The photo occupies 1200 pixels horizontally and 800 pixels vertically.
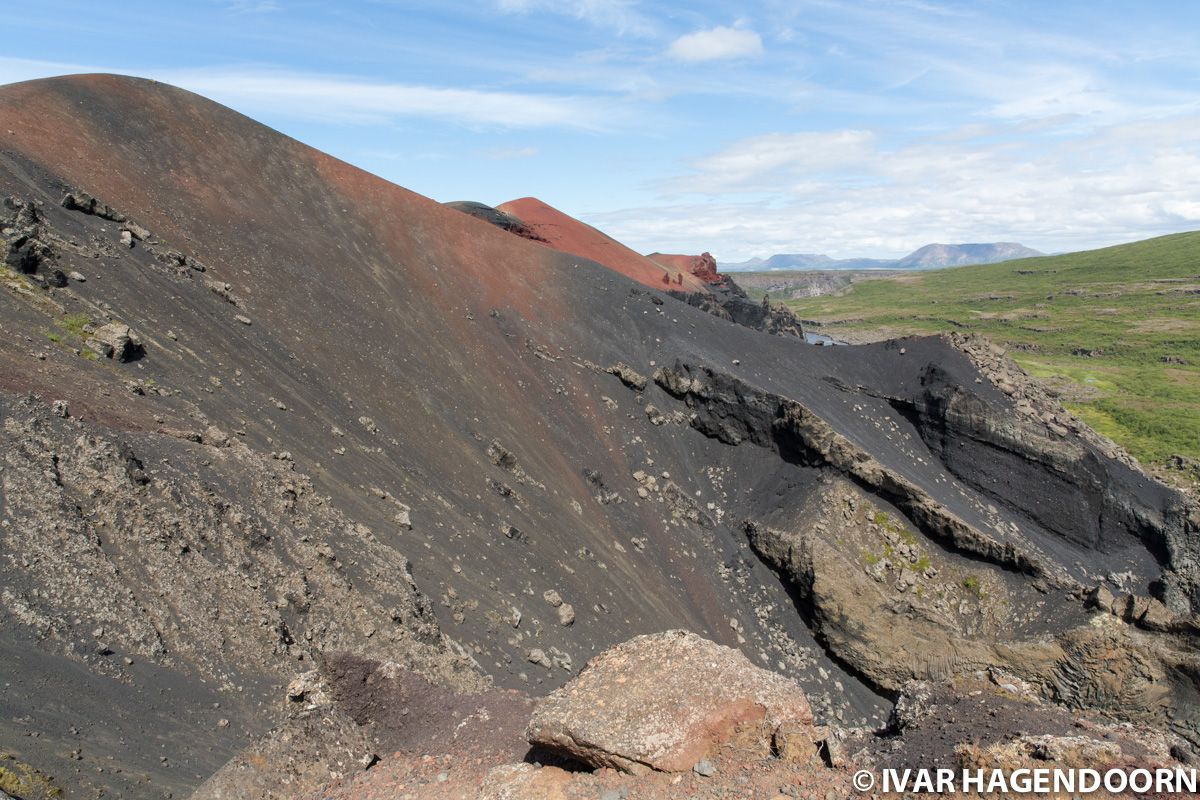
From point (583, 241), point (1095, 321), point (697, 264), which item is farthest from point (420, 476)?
point (1095, 321)

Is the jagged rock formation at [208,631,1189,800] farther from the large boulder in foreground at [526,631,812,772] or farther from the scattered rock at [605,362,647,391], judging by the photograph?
the scattered rock at [605,362,647,391]

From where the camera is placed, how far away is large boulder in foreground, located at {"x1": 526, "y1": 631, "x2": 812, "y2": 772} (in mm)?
8352

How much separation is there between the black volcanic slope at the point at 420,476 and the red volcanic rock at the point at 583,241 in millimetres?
20509

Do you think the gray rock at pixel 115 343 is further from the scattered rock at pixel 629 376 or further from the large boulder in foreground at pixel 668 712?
the scattered rock at pixel 629 376

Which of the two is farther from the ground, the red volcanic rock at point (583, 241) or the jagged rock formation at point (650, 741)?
the red volcanic rock at point (583, 241)

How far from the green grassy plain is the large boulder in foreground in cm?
4708

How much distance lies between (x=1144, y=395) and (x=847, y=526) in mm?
53445

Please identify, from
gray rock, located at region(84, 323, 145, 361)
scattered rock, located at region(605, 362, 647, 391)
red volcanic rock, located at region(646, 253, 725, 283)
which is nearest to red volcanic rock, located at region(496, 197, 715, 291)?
red volcanic rock, located at region(646, 253, 725, 283)

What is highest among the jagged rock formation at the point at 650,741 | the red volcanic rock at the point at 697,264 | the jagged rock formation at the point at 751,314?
the red volcanic rock at the point at 697,264

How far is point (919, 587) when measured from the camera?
912 inches

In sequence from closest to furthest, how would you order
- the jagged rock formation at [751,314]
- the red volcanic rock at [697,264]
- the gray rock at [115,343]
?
the gray rock at [115,343]
the jagged rock formation at [751,314]
the red volcanic rock at [697,264]

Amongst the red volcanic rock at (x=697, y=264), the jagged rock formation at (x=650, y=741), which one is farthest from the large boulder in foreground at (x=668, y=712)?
the red volcanic rock at (x=697, y=264)

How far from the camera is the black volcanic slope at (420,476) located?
1073cm

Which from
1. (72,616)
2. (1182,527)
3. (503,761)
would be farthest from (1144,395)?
(72,616)
